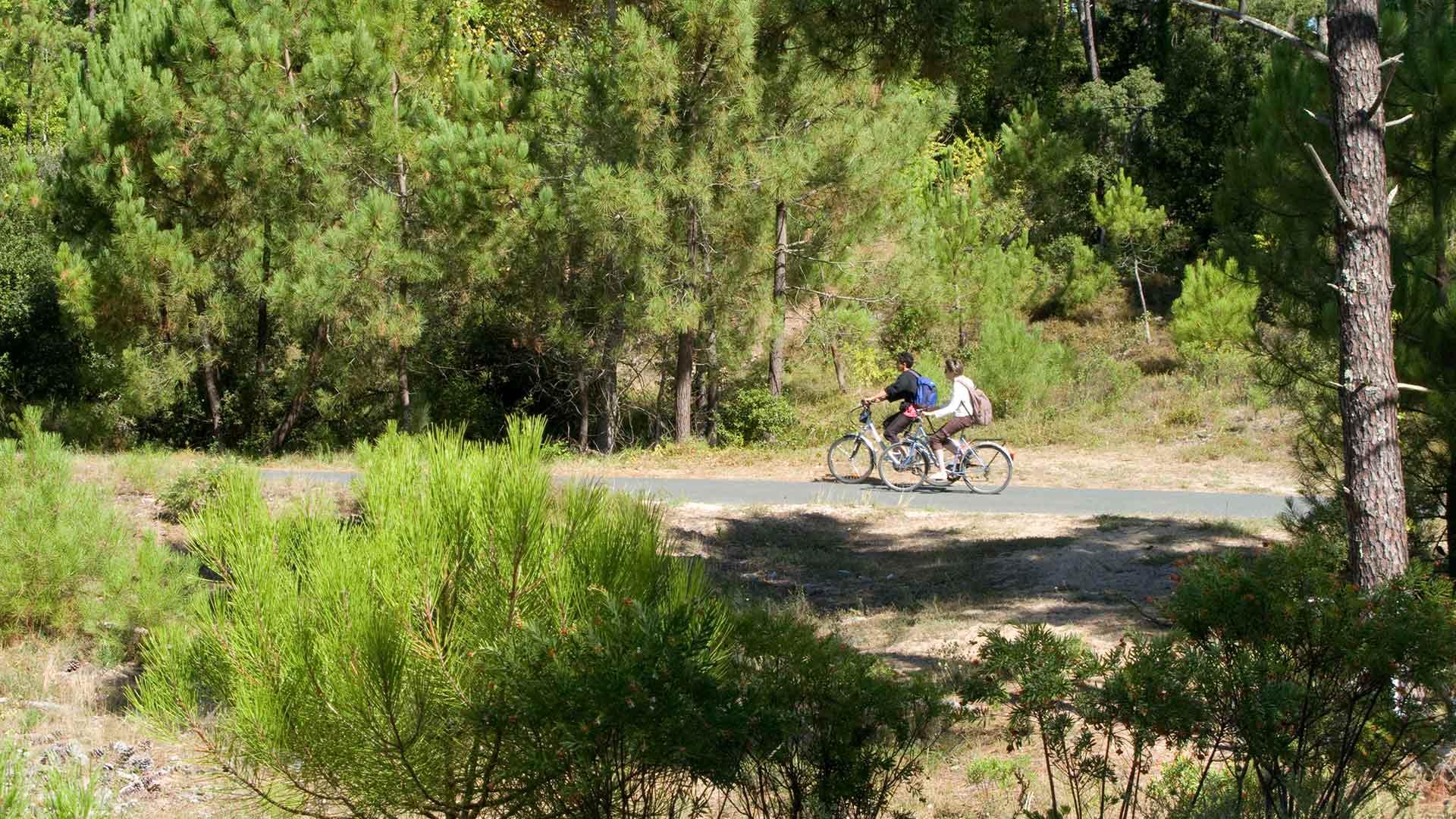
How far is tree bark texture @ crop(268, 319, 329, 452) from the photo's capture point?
2202 centimetres

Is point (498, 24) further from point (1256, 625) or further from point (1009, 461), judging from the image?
point (1256, 625)

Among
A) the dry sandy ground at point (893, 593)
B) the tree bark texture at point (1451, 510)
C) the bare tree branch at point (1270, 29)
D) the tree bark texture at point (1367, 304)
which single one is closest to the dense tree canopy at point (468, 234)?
the dry sandy ground at point (893, 593)

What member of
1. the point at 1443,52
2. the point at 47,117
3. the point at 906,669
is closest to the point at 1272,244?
the point at 1443,52

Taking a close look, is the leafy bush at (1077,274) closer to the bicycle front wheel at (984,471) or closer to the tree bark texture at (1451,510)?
the bicycle front wheel at (984,471)

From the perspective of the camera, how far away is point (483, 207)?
64.6 ft

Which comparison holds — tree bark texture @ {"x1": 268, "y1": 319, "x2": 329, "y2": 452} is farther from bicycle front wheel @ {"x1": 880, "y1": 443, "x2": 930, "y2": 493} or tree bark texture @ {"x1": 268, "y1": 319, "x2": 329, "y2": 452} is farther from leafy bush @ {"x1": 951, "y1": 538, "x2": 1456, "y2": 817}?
leafy bush @ {"x1": 951, "y1": 538, "x2": 1456, "y2": 817}

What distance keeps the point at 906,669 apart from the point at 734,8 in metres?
12.4

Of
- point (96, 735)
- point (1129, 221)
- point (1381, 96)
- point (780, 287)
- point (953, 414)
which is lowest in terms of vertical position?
point (96, 735)

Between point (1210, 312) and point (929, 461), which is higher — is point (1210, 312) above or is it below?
above

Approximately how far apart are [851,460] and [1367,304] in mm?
9833

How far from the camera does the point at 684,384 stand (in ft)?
69.1

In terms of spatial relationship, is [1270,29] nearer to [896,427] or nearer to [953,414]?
[953,414]

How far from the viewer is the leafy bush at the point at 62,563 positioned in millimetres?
8922

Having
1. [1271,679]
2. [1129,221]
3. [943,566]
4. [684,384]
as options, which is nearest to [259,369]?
[684,384]
